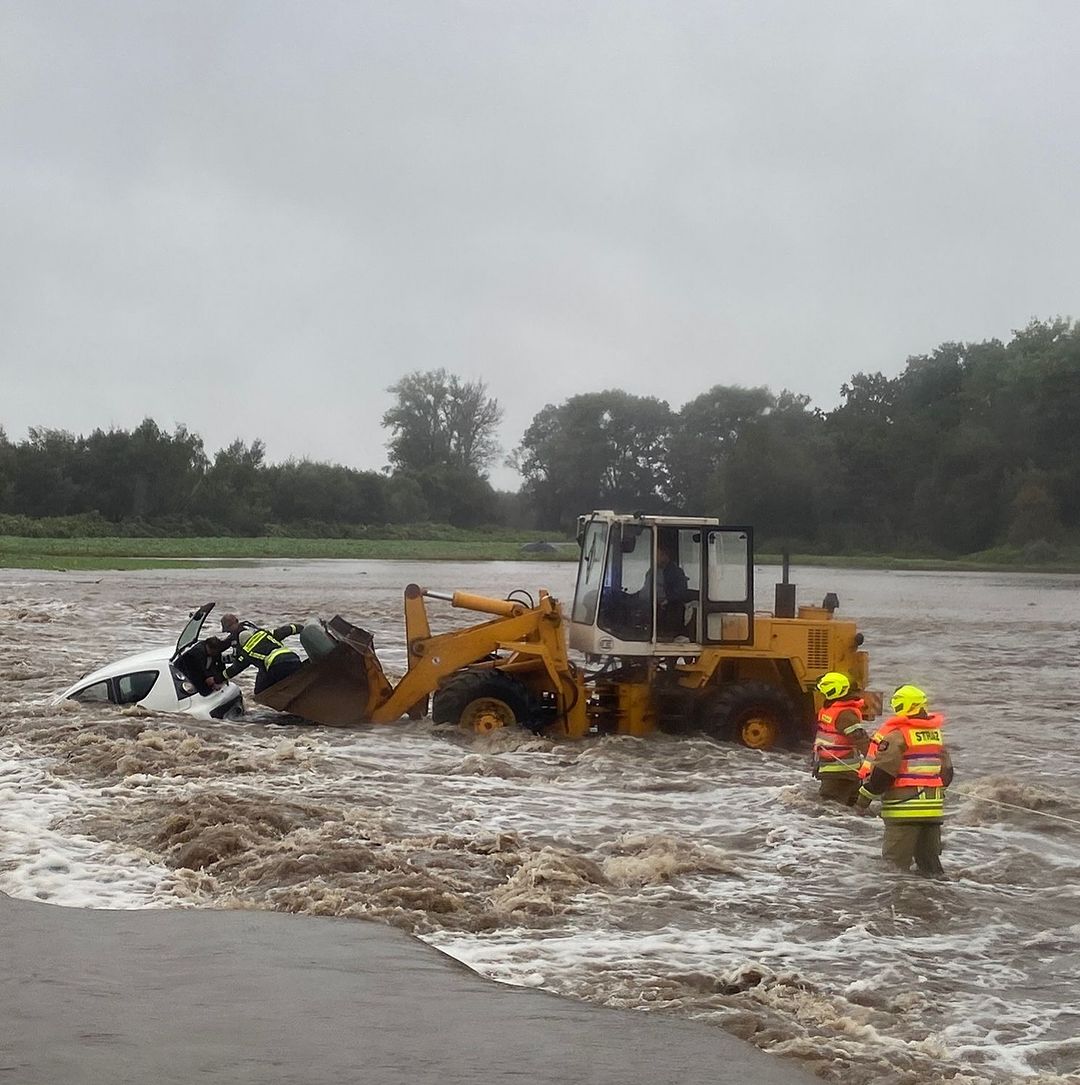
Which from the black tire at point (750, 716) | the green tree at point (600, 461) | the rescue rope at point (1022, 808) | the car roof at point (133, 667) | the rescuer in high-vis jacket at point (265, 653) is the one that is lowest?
the rescue rope at point (1022, 808)

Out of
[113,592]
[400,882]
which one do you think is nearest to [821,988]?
[400,882]

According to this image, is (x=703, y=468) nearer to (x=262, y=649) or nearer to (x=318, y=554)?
(x=262, y=649)

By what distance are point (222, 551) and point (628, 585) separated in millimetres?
63457

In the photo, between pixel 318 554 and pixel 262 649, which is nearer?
pixel 262 649

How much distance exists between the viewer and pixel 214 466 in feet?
307

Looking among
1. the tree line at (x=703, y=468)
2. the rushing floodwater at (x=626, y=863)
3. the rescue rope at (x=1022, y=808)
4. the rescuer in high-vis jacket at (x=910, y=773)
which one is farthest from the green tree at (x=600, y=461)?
the rescuer in high-vis jacket at (x=910, y=773)

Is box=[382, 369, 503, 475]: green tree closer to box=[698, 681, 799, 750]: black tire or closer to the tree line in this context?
the tree line

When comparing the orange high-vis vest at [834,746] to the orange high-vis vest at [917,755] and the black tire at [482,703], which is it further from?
the black tire at [482,703]

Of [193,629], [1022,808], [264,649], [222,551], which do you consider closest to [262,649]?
[264,649]

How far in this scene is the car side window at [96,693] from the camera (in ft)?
53.7

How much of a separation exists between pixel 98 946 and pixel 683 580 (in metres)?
9.27

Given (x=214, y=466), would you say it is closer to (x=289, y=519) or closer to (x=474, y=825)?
(x=289, y=519)

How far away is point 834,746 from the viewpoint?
1173 centimetres

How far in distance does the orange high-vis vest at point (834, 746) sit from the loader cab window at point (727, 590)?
4034mm
